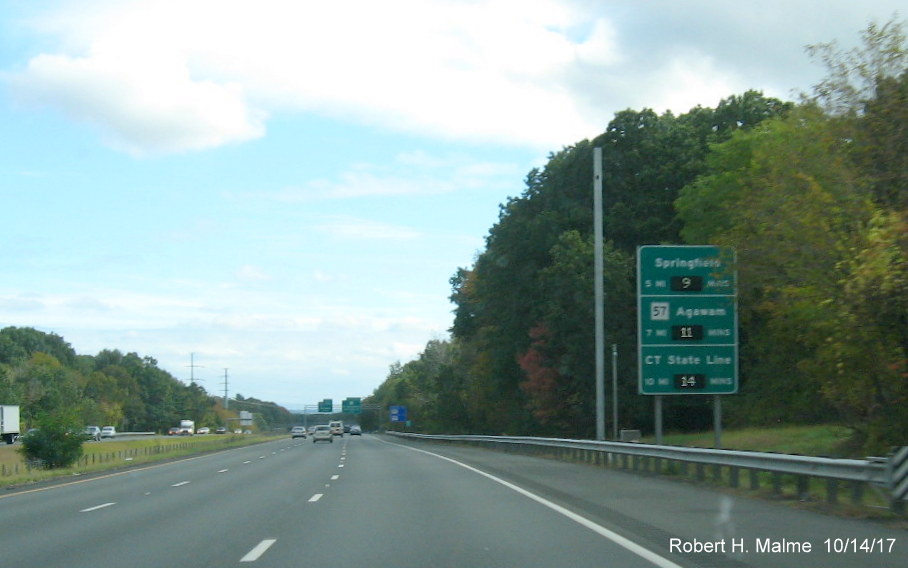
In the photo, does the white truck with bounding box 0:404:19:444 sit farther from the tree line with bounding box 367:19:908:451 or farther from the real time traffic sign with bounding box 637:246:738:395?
the real time traffic sign with bounding box 637:246:738:395

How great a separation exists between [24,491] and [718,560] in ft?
69.9

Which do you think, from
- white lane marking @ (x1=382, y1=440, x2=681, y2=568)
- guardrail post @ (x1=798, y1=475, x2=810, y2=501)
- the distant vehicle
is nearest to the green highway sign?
the distant vehicle

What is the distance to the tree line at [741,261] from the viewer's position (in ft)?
Result: 75.2

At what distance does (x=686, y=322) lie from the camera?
2711 cm

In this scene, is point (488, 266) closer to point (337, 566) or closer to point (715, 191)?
point (715, 191)

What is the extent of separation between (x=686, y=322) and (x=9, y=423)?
82.3 metres

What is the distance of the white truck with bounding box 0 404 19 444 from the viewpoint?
305 ft

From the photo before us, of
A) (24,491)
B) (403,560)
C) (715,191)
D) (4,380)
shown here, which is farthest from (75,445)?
(4,380)

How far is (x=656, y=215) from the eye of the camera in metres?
61.3

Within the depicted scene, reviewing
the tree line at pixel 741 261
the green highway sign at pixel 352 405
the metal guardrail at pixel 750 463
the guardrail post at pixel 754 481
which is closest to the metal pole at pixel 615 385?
the tree line at pixel 741 261

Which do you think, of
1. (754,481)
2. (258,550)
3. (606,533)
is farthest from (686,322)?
(258,550)

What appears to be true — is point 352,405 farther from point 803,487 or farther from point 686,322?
point 803,487

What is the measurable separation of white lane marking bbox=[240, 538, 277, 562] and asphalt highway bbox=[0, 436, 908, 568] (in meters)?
0.02

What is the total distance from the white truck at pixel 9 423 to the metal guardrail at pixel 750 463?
71.5 meters
